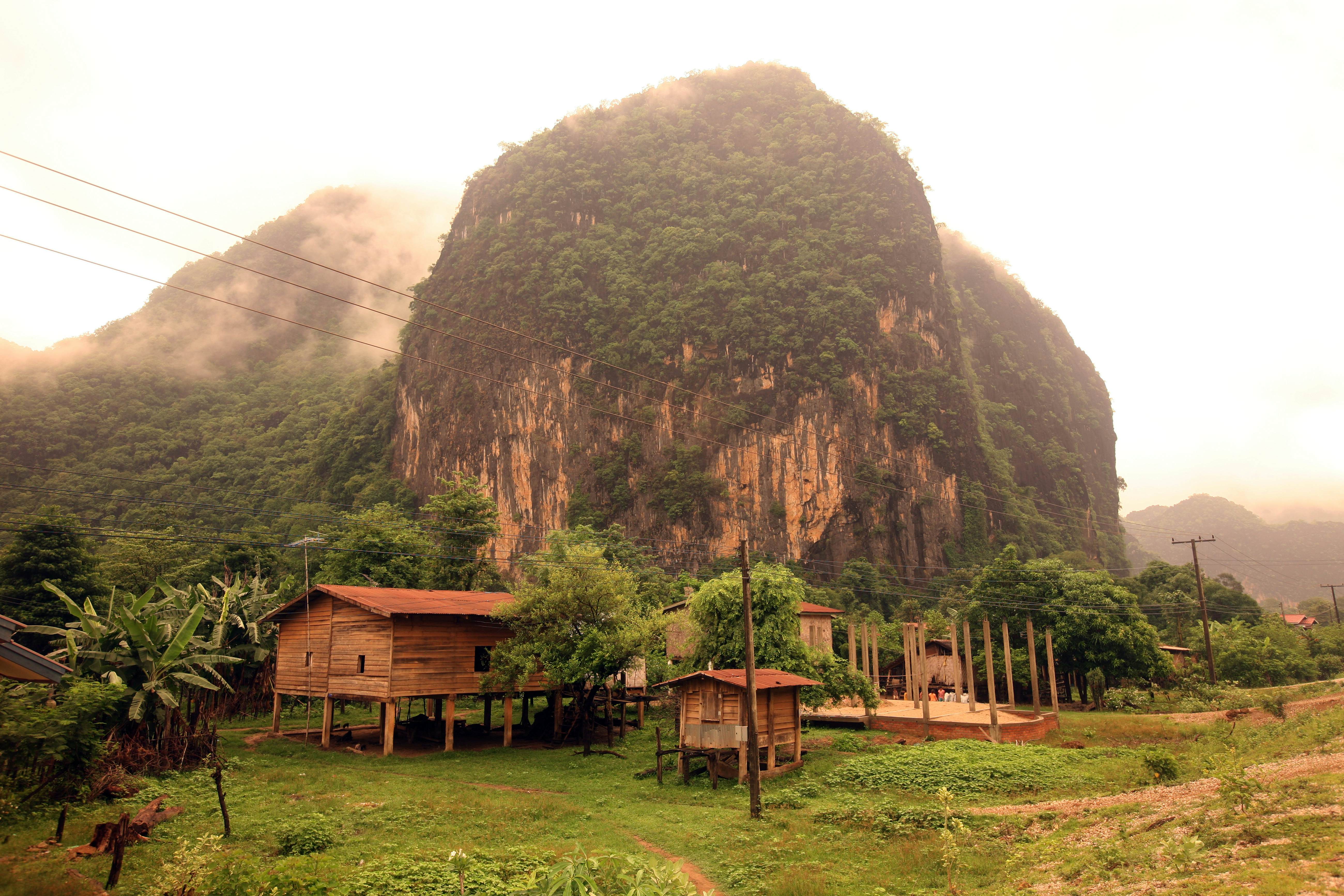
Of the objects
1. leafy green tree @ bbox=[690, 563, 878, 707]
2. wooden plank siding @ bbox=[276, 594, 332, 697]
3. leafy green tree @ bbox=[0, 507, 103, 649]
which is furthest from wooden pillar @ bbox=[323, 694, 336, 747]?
leafy green tree @ bbox=[0, 507, 103, 649]

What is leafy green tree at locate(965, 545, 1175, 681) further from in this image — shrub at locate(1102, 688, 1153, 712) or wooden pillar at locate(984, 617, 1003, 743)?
wooden pillar at locate(984, 617, 1003, 743)

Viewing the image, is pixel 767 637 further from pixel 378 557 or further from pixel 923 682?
pixel 378 557

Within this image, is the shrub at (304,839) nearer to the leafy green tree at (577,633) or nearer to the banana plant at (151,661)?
the banana plant at (151,661)

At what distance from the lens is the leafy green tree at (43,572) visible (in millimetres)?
31828

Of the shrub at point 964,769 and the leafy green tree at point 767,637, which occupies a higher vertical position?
the leafy green tree at point 767,637

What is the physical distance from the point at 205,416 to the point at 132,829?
10440 centimetres

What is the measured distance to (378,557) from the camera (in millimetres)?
39906

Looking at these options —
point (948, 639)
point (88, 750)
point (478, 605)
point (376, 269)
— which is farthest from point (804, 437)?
point (376, 269)

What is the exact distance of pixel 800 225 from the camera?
89688mm

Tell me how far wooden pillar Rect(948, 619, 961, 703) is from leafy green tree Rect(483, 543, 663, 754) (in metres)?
10.7


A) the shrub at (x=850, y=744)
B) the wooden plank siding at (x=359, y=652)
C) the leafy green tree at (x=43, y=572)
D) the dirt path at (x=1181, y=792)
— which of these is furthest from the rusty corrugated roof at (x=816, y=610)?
the leafy green tree at (x=43, y=572)

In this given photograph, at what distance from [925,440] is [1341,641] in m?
38.8

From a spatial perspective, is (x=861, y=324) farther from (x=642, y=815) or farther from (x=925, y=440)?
(x=642, y=815)

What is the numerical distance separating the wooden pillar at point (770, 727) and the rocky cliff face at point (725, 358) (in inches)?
2000
